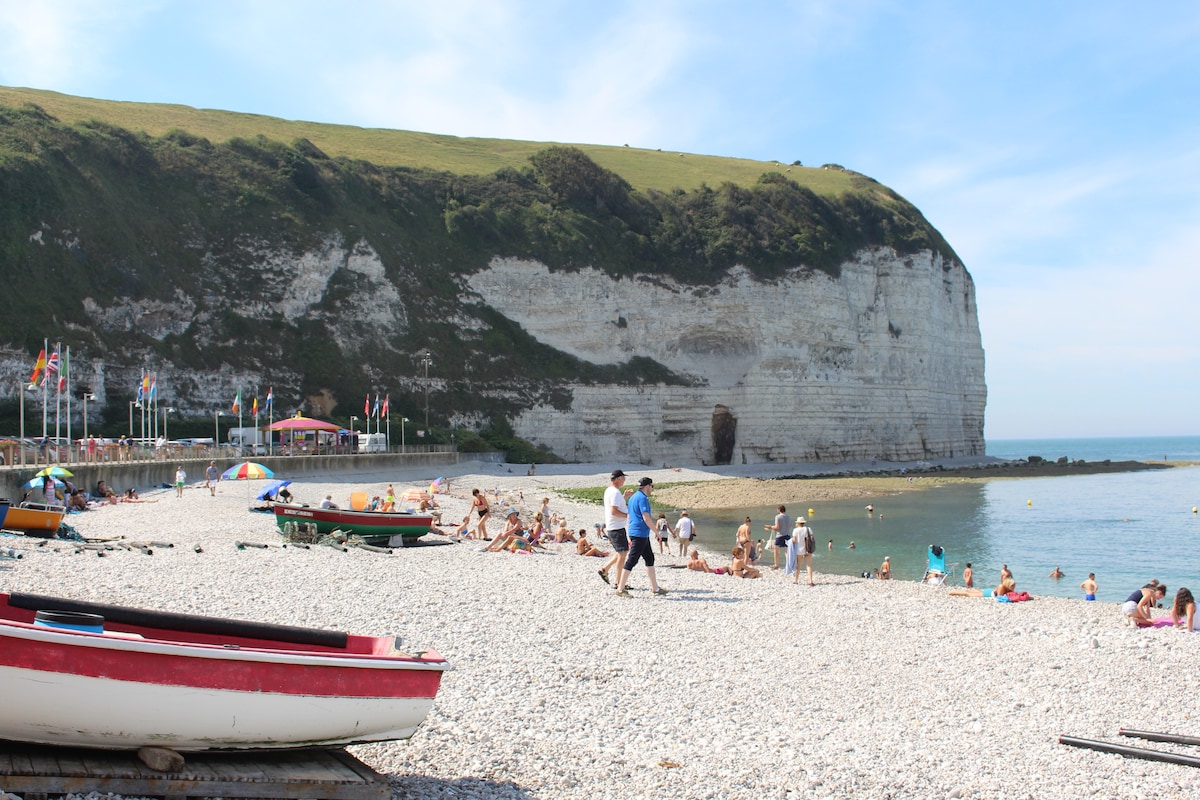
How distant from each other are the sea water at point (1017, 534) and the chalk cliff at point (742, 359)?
1748 cm

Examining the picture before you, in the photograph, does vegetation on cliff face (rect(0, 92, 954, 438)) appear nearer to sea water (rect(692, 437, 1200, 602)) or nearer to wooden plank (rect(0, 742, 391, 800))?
sea water (rect(692, 437, 1200, 602))

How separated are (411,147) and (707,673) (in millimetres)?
82824

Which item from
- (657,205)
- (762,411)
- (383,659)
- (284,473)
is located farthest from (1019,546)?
(657,205)

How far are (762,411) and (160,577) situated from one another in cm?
5642

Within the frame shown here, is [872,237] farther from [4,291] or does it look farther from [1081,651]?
[1081,651]

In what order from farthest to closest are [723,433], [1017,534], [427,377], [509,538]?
[723,433], [427,377], [1017,534], [509,538]

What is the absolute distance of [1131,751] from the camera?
24.3ft

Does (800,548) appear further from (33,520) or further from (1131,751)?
(33,520)

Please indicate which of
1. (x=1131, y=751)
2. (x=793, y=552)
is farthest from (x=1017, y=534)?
(x=1131, y=751)

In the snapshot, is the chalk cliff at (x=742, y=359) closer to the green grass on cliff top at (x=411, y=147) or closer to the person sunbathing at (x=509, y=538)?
the green grass on cliff top at (x=411, y=147)

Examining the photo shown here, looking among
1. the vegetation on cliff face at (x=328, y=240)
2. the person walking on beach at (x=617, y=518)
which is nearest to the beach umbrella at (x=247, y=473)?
the person walking on beach at (x=617, y=518)

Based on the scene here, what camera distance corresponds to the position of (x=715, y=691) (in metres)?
8.52

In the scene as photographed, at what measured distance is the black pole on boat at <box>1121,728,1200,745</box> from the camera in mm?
7719

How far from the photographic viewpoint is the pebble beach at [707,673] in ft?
21.4
